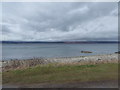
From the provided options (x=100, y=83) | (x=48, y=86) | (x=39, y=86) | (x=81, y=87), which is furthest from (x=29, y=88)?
(x=100, y=83)

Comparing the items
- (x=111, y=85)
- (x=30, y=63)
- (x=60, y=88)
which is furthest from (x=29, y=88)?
(x=30, y=63)

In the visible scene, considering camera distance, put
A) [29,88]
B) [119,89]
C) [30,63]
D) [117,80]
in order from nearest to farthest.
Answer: [119,89]
[29,88]
[117,80]
[30,63]

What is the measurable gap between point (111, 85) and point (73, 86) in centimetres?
154

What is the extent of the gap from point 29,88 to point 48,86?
76cm

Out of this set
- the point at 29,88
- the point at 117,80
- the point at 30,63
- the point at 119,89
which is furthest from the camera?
the point at 30,63

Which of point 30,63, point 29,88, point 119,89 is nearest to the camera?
point 119,89

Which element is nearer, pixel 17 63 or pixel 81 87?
pixel 81 87

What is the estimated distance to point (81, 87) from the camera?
4.21 m

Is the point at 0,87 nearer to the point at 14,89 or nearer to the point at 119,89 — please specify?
the point at 14,89

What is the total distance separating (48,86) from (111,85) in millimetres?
2559

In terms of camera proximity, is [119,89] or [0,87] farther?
[0,87]

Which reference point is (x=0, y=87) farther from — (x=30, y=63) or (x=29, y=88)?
(x=30, y=63)

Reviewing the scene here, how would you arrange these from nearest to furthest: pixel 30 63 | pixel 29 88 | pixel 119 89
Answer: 1. pixel 119 89
2. pixel 29 88
3. pixel 30 63

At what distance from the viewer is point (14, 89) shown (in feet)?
14.1
